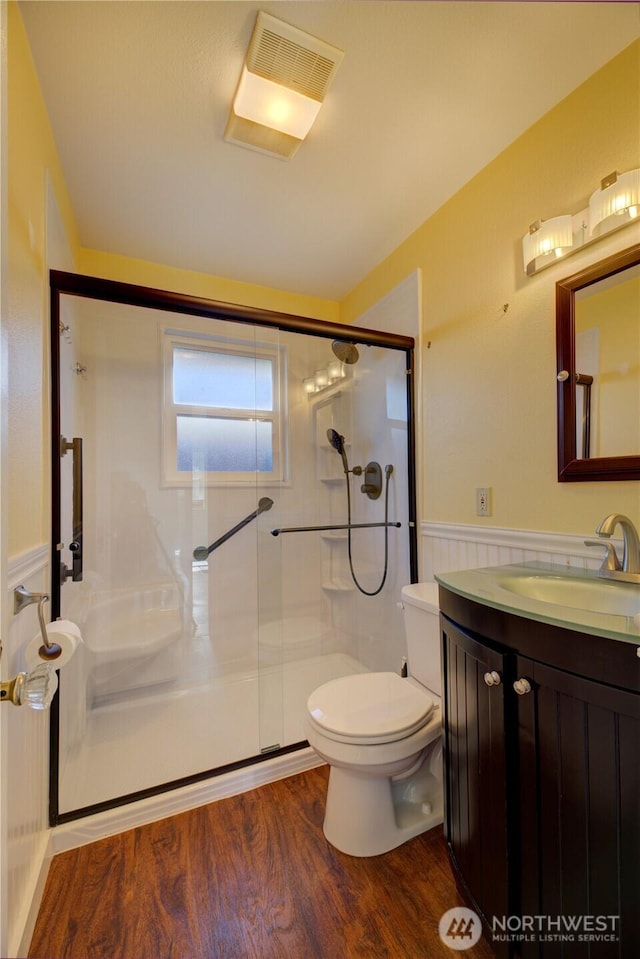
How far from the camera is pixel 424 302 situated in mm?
1977

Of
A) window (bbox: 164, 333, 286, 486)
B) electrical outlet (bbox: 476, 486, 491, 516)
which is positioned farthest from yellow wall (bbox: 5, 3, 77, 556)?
electrical outlet (bbox: 476, 486, 491, 516)

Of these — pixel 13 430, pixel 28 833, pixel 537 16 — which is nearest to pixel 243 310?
pixel 13 430

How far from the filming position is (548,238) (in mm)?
1318

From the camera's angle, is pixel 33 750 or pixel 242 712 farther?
pixel 242 712

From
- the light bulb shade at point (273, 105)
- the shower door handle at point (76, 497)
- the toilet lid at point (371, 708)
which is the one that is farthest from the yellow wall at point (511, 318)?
the shower door handle at point (76, 497)

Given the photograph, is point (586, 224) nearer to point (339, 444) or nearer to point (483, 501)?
point (483, 501)

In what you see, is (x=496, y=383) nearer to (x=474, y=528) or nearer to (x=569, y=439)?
(x=569, y=439)

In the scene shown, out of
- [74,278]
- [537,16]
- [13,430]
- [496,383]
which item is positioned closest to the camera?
[13,430]

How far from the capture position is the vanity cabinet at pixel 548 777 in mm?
692

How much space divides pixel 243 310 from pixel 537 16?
126 centimetres

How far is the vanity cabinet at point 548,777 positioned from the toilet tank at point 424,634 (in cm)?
39

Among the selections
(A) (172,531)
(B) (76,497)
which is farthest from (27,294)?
(A) (172,531)

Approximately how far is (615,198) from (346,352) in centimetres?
125

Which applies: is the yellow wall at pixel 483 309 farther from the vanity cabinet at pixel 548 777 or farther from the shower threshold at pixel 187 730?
the shower threshold at pixel 187 730
